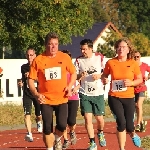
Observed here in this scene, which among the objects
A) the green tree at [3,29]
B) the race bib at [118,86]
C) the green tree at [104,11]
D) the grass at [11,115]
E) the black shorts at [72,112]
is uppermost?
the green tree at [104,11]

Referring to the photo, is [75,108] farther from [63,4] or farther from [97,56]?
[63,4]

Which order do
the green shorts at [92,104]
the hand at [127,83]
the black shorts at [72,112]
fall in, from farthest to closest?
the black shorts at [72,112]
the green shorts at [92,104]
the hand at [127,83]

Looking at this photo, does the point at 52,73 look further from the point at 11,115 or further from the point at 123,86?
the point at 11,115

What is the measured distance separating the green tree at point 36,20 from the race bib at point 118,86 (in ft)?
54.5

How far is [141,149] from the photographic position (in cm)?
1144

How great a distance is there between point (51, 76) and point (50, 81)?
0.09m

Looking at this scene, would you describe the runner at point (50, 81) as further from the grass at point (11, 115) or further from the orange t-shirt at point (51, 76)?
the grass at point (11, 115)

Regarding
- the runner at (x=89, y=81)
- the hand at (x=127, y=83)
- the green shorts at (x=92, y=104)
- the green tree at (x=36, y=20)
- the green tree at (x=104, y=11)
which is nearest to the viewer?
the hand at (x=127, y=83)

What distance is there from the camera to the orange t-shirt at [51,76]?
9.46m

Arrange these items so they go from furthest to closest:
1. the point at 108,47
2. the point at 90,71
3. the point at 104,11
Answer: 1. the point at 104,11
2. the point at 108,47
3. the point at 90,71

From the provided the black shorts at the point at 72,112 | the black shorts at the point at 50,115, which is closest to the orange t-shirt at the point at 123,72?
the black shorts at the point at 50,115

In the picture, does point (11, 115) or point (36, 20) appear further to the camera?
point (36, 20)

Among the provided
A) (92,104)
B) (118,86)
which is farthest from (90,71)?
(118,86)

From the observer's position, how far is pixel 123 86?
1020 cm
